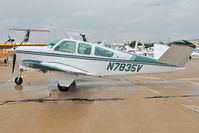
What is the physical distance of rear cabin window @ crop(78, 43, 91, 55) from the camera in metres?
6.91

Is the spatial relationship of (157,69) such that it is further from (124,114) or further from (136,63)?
(124,114)

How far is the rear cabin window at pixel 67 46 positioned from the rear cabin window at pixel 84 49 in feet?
0.76

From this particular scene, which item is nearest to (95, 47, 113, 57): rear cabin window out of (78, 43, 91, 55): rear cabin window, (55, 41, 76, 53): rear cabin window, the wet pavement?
(78, 43, 91, 55): rear cabin window

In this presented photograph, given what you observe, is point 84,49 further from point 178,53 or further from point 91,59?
point 178,53

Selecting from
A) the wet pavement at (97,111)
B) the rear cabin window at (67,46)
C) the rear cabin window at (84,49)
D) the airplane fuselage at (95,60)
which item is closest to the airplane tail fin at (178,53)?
the airplane fuselage at (95,60)

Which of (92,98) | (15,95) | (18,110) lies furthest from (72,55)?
(18,110)

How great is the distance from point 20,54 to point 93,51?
272cm

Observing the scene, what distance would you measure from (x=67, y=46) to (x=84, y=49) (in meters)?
0.65

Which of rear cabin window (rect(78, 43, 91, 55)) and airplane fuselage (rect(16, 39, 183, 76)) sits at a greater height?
rear cabin window (rect(78, 43, 91, 55))

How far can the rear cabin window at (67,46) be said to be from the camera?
269 inches

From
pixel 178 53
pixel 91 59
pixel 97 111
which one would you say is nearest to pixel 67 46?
pixel 91 59

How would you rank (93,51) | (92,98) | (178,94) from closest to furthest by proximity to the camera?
(92,98), (178,94), (93,51)

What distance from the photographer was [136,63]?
735 centimetres

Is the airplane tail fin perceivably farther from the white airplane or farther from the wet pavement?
the wet pavement
